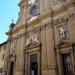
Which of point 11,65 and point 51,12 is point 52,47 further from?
point 11,65

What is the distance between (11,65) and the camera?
52.1 feet

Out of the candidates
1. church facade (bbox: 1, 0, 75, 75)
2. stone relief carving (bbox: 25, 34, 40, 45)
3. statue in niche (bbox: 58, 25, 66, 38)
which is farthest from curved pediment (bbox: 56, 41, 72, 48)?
stone relief carving (bbox: 25, 34, 40, 45)

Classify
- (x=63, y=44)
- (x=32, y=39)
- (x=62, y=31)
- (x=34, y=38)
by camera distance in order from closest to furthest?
(x=63, y=44) → (x=62, y=31) → (x=34, y=38) → (x=32, y=39)

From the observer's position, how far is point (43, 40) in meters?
12.7

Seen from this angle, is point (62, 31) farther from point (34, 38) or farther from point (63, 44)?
point (34, 38)

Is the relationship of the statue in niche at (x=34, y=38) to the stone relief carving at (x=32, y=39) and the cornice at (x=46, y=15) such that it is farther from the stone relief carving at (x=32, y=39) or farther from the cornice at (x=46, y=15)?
the cornice at (x=46, y=15)

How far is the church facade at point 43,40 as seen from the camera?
10913 millimetres

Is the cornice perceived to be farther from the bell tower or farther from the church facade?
the bell tower

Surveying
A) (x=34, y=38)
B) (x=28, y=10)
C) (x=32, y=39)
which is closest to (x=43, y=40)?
(x=34, y=38)

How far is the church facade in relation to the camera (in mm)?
10913

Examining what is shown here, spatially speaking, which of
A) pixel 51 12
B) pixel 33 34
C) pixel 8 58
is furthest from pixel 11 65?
pixel 51 12

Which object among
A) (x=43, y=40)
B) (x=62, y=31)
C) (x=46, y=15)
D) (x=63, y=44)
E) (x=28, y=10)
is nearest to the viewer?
(x=63, y=44)

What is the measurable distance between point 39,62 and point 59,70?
2216 mm

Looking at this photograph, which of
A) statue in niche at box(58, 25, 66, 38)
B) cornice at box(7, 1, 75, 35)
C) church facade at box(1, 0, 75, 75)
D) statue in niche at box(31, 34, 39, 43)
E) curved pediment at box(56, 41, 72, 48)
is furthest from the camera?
statue in niche at box(31, 34, 39, 43)
